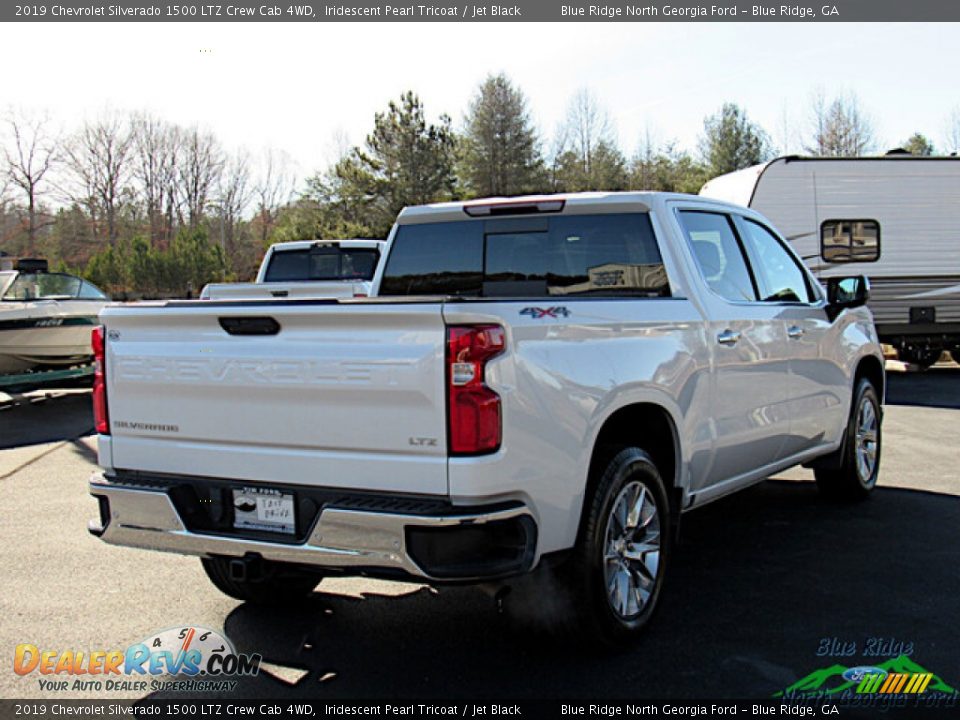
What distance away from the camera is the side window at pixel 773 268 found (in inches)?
223

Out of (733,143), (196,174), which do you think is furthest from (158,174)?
(733,143)

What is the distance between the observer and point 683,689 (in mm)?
3662

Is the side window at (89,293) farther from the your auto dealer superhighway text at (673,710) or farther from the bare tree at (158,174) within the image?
the bare tree at (158,174)

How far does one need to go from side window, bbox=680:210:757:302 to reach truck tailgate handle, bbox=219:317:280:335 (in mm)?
2373

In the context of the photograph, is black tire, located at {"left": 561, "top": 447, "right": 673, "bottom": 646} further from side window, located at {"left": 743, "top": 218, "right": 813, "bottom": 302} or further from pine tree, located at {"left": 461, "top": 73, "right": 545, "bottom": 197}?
pine tree, located at {"left": 461, "top": 73, "right": 545, "bottom": 197}

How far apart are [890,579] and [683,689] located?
1883mm

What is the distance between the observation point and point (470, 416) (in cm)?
328

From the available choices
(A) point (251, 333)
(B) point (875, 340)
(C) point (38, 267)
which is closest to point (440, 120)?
(C) point (38, 267)

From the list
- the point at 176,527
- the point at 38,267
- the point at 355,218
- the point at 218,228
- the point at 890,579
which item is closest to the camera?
the point at 176,527

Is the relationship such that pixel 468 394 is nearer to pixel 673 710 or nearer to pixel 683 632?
pixel 673 710

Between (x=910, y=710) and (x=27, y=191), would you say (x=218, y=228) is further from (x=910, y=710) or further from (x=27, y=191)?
(x=910, y=710)

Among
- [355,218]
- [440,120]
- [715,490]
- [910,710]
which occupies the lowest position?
[910,710]

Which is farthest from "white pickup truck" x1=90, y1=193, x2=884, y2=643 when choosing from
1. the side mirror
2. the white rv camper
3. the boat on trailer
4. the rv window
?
the rv window

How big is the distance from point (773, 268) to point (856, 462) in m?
1.67
